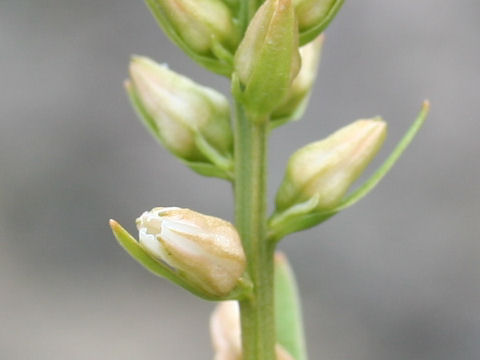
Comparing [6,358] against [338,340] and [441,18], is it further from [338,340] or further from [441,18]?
[441,18]

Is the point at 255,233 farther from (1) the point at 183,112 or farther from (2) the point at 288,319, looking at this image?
(2) the point at 288,319

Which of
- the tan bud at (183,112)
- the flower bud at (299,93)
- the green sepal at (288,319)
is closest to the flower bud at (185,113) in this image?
the tan bud at (183,112)

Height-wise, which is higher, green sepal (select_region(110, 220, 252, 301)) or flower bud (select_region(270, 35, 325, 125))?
flower bud (select_region(270, 35, 325, 125))

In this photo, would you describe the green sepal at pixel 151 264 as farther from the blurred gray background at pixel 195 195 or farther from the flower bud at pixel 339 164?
the blurred gray background at pixel 195 195

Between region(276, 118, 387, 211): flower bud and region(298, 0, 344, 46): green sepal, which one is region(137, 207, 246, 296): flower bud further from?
region(298, 0, 344, 46): green sepal

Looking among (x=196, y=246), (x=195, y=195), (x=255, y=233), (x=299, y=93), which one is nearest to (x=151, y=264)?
(x=196, y=246)

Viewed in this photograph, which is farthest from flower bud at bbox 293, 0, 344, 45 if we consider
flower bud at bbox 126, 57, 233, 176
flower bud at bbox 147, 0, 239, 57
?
flower bud at bbox 126, 57, 233, 176
